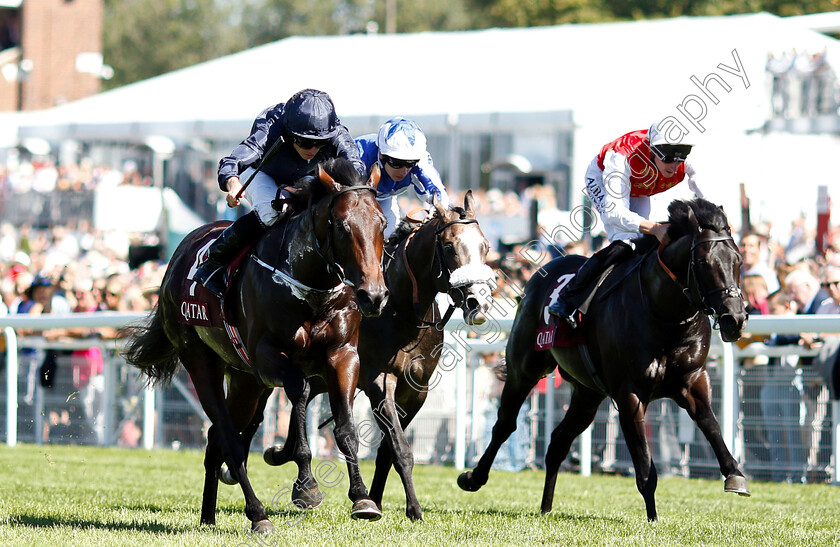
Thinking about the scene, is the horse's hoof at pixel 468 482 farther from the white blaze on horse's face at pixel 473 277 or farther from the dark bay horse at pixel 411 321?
the white blaze on horse's face at pixel 473 277

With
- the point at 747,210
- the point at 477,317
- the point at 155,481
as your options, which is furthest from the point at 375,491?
the point at 747,210

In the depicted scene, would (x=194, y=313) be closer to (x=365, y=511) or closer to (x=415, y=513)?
(x=415, y=513)

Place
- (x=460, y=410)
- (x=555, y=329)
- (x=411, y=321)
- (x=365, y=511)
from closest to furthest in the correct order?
(x=365, y=511) < (x=411, y=321) < (x=555, y=329) < (x=460, y=410)

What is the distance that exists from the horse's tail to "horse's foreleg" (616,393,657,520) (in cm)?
277

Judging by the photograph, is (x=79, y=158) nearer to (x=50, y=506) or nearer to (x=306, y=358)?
(x=50, y=506)

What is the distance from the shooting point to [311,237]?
5840 millimetres

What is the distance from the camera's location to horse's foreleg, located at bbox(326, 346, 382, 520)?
217 inches

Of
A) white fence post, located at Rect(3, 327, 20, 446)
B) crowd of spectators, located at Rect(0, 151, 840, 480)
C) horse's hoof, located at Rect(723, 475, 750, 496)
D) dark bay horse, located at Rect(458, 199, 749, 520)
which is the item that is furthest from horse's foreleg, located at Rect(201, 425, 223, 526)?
white fence post, located at Rect(3, 327, 20, 446)

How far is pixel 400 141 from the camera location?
23.0 ft

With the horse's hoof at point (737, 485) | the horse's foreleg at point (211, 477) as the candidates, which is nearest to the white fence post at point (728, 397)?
the horse's hoof at point (737, 485)

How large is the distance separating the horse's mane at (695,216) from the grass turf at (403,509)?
5.23ft

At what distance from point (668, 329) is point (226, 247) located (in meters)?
2.45

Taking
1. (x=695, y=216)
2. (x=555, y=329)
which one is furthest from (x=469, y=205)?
(x=695, y=216)

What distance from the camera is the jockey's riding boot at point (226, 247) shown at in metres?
6.36
